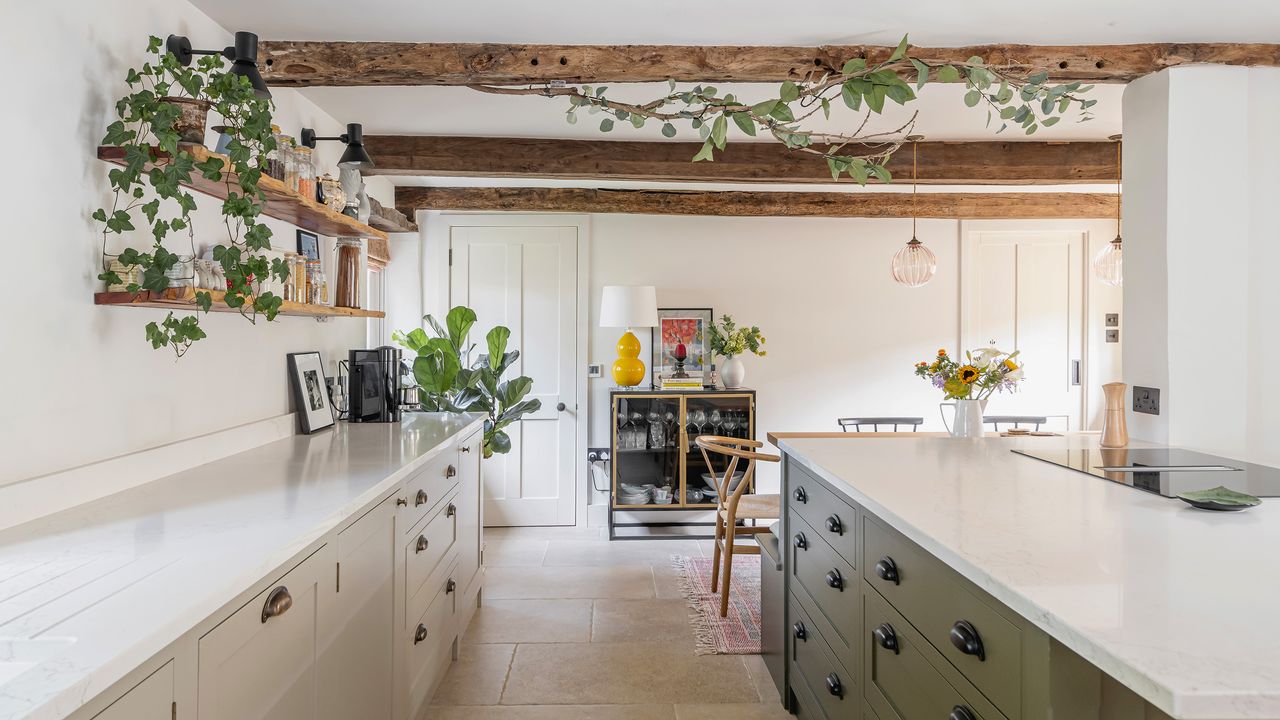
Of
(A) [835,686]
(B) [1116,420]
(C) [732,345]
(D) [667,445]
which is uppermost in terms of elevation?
(C) [732,345]

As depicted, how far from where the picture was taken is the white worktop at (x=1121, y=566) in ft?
2.55

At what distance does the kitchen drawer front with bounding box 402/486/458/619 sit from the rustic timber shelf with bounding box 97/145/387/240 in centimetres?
112

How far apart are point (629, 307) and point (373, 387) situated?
71.9 inches

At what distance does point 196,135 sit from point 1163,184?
9.64ft

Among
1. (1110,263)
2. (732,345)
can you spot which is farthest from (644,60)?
(1110,263)

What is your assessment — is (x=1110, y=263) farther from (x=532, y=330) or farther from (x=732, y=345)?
(x=532, y=330)

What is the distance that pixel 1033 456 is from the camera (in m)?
2.18

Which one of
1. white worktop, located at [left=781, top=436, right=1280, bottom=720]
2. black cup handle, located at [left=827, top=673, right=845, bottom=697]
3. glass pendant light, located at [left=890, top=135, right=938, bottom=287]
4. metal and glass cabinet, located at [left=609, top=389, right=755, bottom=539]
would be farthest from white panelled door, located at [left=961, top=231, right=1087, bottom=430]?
black cup handle, located at [left=827, top=673, right=845, bottom=697]

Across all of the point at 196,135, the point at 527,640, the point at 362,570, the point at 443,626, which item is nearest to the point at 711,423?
the point at 527,640

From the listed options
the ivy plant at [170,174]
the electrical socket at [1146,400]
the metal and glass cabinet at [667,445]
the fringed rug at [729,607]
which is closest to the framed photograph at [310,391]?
the ivy plant at [170,174]

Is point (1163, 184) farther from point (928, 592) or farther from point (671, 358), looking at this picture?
point (671, 358)

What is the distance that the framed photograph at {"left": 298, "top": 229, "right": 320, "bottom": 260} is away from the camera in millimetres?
2924

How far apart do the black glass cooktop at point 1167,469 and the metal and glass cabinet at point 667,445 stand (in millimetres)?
2562

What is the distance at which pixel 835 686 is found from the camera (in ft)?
6.40
